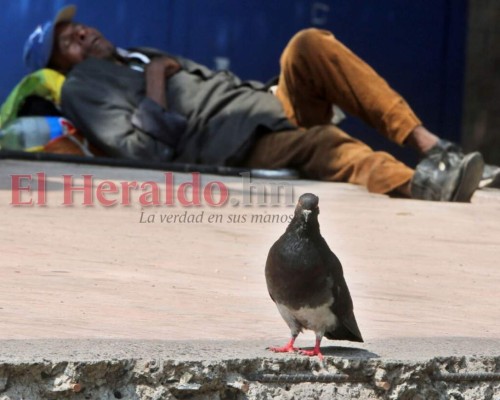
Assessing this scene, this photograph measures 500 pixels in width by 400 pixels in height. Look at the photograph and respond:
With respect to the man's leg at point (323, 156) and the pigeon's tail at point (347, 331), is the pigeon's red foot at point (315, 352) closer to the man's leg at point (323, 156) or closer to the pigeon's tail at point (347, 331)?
the pigeon's tail at point (347, 331)

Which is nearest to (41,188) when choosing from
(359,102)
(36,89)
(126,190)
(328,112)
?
(126,190)

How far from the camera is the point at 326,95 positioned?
6.67 metres

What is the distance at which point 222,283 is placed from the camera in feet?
12.5

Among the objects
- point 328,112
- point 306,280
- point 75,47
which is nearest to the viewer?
point 306,280

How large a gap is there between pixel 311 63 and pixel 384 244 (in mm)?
1960

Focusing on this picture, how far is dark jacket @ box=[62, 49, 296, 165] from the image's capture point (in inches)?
263

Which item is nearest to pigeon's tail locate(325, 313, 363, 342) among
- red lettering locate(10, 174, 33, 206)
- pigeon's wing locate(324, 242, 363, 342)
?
pigeon's wing locate(324, 242, 363, 342)

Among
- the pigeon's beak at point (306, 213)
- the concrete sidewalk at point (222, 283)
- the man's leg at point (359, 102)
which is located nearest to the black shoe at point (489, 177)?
the concrete sidewalk at point (222, 283)

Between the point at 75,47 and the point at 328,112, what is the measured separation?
1401 mm

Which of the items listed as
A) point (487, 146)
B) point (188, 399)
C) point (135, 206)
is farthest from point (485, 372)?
point (487, 146)

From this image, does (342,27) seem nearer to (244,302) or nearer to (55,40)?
(55,40)

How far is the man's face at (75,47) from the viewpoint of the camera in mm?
7098

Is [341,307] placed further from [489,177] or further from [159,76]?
[159,76]

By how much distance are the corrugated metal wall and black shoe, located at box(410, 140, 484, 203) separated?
2.55 m
